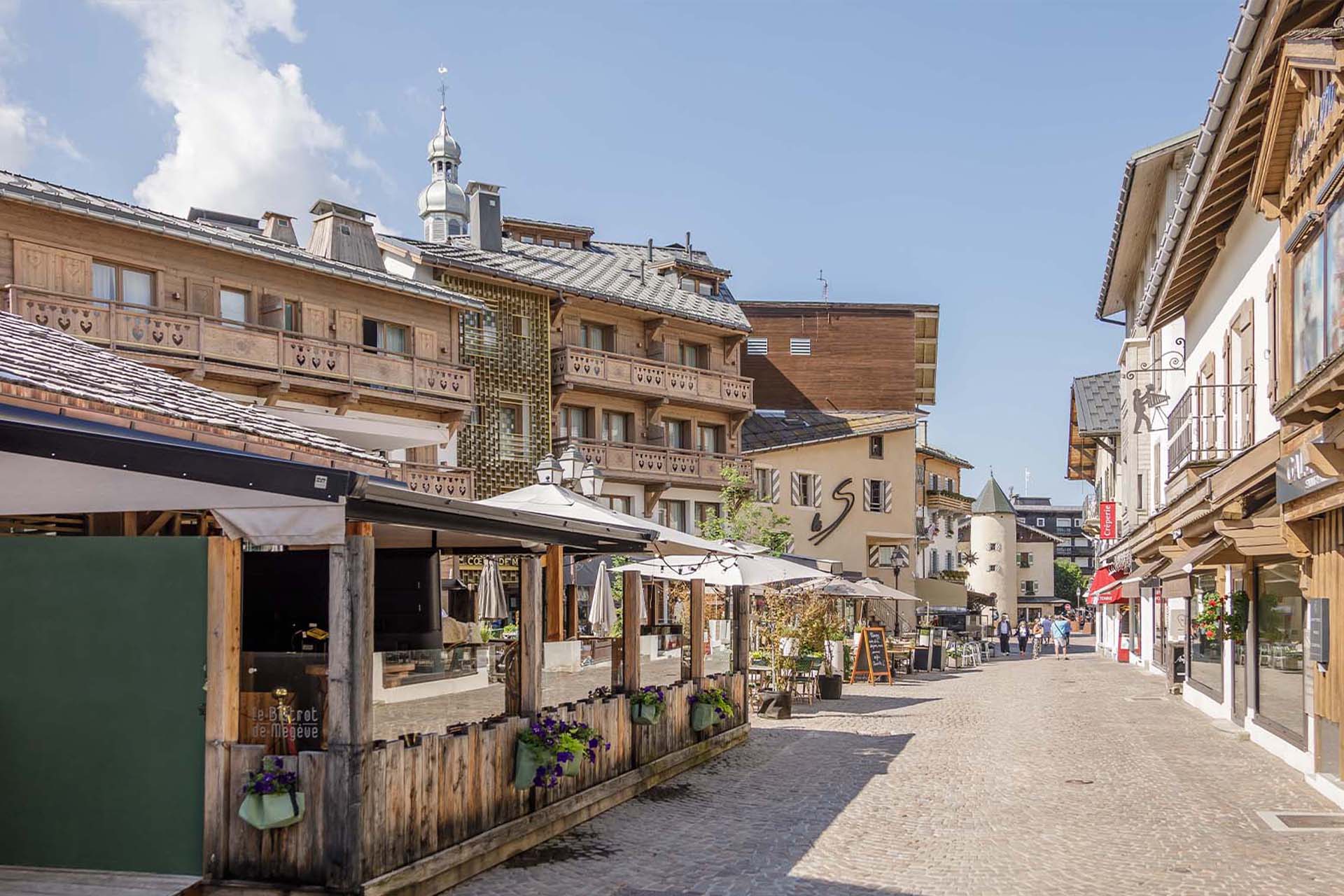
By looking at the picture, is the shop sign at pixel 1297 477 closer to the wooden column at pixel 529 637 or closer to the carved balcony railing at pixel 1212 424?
the carved balcony railing at pixel 1212 424

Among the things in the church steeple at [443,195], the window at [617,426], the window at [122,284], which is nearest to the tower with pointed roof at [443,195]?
the church steeple at [443,195]

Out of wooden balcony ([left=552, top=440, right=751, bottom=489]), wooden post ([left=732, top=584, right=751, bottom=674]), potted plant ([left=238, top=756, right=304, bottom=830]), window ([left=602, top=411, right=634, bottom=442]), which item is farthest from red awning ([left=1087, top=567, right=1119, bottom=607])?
potted plant ([left=238, top=756, right=304, bottom=830])

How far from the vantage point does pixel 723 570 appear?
60.6 ft

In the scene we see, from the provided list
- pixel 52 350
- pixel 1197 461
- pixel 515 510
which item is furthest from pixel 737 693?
pixel 52 350

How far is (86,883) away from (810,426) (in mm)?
45385

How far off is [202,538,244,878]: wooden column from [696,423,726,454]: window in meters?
36.0

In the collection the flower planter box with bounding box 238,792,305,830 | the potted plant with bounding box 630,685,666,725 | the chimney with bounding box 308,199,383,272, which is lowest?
the potted plant with bounding box 630,685,666,725

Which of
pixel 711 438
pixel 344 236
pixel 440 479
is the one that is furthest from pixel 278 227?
pixel 711 438

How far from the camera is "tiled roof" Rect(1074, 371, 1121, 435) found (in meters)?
44.6

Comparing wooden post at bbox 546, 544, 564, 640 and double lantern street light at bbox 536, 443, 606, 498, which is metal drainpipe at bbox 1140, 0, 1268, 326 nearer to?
wooden post at bbox 546, 544, 564, 640

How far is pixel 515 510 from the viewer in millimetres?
9891

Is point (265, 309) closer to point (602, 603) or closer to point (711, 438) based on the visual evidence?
point (602, 603)

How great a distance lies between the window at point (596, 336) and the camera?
40.7 metres

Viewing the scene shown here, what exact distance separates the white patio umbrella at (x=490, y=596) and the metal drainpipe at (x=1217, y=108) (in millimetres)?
8728
